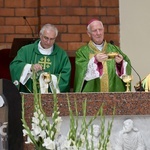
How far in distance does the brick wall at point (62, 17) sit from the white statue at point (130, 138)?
3.30m

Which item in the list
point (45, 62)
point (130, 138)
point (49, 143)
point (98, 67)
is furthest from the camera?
point (45, 62)

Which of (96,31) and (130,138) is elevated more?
(96,31)

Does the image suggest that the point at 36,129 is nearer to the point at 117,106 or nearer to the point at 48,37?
the point at 117,106

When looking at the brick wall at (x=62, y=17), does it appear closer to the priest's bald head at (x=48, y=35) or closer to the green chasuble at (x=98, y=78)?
the green chasuble at (x=98, y=78)

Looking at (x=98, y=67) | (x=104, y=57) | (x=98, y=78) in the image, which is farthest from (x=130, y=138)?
(x=98, y=78)

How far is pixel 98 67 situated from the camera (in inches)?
252

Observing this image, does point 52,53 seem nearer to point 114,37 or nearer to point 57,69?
point 57,69

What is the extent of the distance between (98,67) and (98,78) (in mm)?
229

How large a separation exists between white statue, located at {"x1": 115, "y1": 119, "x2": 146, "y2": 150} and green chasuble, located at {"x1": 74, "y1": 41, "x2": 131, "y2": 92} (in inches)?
52.9

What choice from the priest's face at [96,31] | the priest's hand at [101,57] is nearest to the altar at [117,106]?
the priest's hand at [101,57]

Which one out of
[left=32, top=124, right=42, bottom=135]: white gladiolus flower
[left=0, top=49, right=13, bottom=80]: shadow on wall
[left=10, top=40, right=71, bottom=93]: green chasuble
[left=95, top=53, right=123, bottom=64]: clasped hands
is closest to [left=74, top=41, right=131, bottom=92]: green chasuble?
[left=10, top=40, right=71, bottom=93]: green chasuble

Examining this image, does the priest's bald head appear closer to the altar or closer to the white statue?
the altar

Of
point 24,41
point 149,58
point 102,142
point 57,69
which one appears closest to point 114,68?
point 57,69

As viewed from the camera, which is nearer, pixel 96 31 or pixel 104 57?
pixel 104 57
